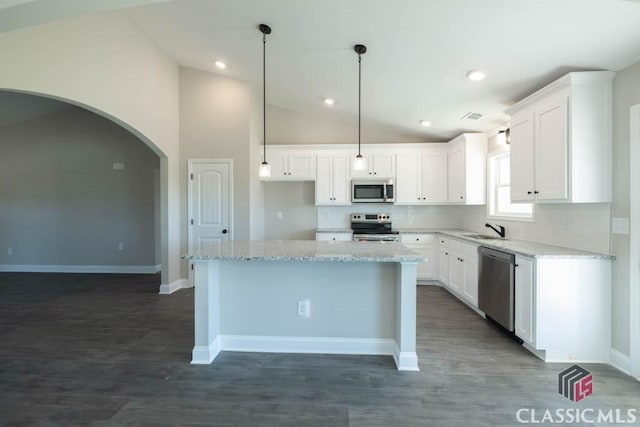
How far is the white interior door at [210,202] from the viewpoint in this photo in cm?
482

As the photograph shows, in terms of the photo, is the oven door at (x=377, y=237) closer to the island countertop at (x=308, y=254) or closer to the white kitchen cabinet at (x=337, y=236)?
the white kitchen cabinet at (x=337, y=236)

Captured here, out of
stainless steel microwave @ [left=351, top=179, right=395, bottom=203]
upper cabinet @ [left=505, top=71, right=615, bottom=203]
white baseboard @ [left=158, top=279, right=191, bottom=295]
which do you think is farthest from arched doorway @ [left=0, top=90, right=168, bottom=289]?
upper cabinet @ [left=505, top=71, right=615, bottom=203]

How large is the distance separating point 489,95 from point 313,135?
296 cm

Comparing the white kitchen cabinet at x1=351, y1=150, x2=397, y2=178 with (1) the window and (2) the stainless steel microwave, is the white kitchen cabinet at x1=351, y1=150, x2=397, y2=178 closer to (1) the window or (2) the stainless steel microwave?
(2) the stainless steel microwave

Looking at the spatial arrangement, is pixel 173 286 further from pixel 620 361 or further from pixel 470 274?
pixel 620 361

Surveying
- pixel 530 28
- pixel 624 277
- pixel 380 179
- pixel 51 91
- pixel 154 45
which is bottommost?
pixel 624 277

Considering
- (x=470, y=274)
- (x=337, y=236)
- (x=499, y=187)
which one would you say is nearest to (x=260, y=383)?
(x=470, y=274)

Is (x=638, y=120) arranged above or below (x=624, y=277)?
above

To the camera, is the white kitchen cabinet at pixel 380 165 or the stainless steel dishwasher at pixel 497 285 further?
the white kitchen cabinet at pixel 380 165

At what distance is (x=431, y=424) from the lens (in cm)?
183

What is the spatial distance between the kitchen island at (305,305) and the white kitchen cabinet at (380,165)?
2555mm

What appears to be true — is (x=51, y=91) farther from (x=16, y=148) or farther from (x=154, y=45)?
(x=16, y=148)

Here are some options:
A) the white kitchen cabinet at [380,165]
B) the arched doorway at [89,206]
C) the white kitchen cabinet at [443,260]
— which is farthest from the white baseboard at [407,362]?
the arched doorway at [89,206]

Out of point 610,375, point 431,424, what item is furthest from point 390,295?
point 610,375
